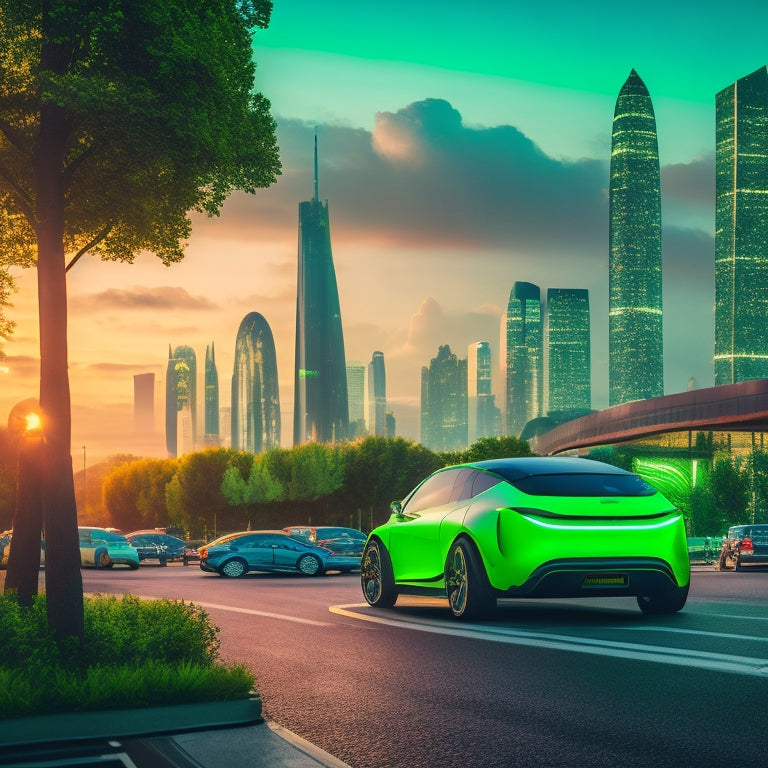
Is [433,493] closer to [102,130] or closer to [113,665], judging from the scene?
[102,130]

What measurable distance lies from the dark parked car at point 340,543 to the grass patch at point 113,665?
75.0 feet

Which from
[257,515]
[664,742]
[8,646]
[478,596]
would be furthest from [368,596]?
[257,515]

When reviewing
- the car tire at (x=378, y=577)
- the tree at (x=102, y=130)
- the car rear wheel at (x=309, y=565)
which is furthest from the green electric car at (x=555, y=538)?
the car rear wheel at (x=309, y=565)

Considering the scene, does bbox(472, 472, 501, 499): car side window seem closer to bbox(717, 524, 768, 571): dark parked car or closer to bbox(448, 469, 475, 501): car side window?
bbox(448, 469, 475, 501): car side window

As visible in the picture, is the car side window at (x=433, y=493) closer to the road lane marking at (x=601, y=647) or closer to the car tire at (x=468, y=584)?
the car tire at (x=468, y=584)

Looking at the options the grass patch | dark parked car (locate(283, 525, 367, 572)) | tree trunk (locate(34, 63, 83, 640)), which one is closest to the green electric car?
the grass patch

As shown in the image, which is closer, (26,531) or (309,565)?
(26,531)

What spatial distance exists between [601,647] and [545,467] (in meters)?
2.81

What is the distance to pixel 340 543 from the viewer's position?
118ft

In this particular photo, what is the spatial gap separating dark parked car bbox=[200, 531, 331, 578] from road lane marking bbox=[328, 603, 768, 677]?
17965mm

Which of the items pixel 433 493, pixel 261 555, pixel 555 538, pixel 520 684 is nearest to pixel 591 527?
pixel 555 538

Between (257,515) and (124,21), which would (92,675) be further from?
(257,515)

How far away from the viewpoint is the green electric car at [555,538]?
10914 millimetres

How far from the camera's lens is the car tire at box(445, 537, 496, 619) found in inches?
449
